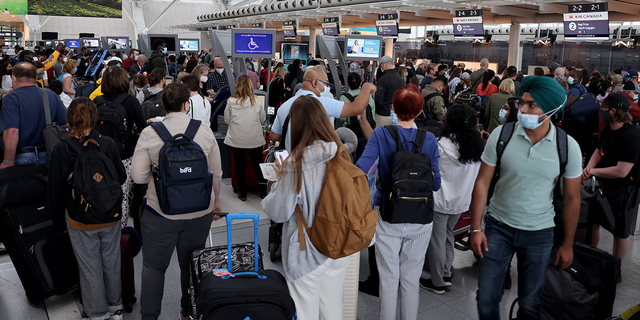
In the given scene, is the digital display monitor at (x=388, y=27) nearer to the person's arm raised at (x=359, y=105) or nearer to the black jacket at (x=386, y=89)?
the black jacket at (x=386, y=89)

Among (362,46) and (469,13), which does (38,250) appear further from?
(469,13)

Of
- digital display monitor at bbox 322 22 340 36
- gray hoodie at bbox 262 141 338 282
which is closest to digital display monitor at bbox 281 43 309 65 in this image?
digital display monitor at bbox 322 22 340 36

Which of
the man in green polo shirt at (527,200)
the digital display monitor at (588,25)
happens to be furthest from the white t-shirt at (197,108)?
the digital display monitor at (588,25)

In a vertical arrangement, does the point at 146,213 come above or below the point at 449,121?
below

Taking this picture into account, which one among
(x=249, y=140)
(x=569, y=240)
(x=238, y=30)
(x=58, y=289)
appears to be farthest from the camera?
(x=238, y=30)

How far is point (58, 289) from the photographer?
9.76 feet

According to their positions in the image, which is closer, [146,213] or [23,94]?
[146,213]

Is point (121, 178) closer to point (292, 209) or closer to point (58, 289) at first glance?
point (58, 289)

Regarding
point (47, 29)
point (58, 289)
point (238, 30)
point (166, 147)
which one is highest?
point (47, 29)

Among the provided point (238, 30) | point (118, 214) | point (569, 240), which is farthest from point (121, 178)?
point (238, 30)

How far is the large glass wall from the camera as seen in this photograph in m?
14.1

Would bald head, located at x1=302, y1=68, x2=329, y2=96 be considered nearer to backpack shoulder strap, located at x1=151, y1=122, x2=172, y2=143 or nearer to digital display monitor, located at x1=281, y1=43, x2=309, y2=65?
backpack shoulder strap, located at x1=151, y1=122, x2=172, y2=143

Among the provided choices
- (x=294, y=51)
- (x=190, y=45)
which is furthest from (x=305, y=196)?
(x=190, y=45)

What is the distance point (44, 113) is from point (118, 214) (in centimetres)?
144
